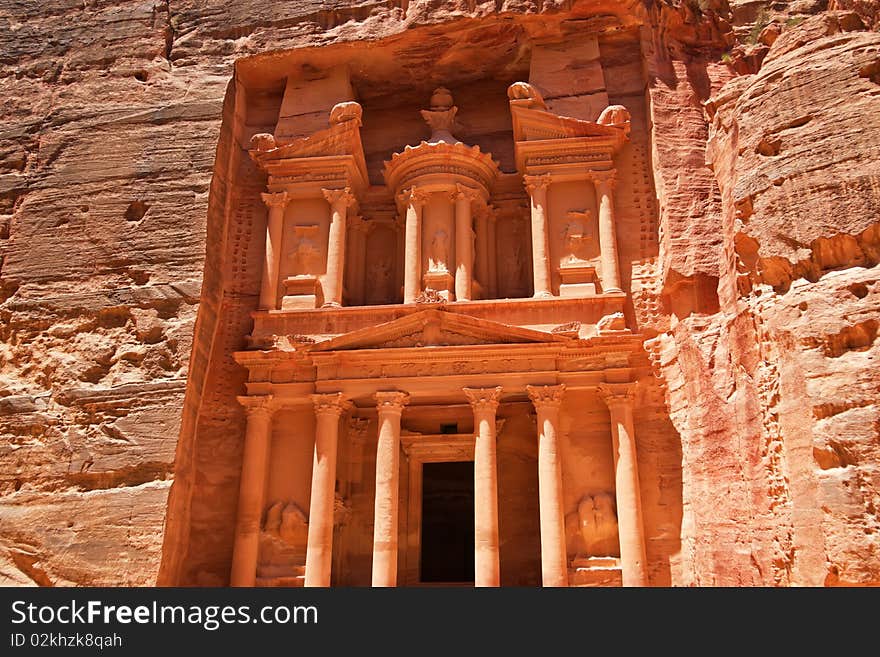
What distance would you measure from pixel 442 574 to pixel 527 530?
2755 mm

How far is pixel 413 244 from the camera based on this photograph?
13.4 metres

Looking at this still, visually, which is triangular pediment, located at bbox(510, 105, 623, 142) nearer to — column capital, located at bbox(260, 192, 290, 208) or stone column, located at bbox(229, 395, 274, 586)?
column capital, located at bbox(260, 192, 290, 208)

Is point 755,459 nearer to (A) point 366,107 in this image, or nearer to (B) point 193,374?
(B) point 193,374

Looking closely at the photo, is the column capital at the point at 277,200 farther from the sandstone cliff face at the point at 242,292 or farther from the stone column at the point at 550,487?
the stone column at the point at 550,487

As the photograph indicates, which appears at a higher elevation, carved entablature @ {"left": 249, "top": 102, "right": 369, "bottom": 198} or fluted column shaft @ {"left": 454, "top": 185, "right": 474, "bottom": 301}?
carved entablature @ {"left": 249, "top": 102, "right": 369, "bottom": 198}

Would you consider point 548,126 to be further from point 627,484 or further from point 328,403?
point 627,484

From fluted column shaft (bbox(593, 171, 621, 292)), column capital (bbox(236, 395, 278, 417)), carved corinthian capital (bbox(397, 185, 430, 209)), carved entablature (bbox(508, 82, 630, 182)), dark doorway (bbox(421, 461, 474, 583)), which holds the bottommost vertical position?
dark doorway (bbox(421, 461, 474, 583))

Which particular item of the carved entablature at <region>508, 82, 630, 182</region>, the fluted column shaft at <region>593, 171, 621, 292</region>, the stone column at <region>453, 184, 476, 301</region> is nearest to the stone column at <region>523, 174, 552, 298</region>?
the carved entablature at <region>508, 82, 630, 182</region>

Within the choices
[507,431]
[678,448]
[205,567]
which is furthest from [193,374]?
[678,448]

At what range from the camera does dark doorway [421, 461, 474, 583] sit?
14.9 m

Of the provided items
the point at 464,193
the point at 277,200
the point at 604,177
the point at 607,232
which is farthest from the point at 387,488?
the point at 604,177

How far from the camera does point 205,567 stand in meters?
Answer: 11.7

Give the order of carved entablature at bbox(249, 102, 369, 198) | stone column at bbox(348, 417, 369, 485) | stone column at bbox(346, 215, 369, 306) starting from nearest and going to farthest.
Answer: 1. stone column at bbox(348, 417, 369, 485)
2. carved entablature at bbox(249, 102, 369, 198)
3. stone column at bbox(346, 215, 369, 306)

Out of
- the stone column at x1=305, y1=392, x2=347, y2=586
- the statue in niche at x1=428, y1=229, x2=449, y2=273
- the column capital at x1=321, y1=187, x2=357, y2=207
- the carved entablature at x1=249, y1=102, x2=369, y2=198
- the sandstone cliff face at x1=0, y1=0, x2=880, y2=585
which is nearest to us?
the sandstone cliff face at x1=0, y1=0, x2=880, y2=585
